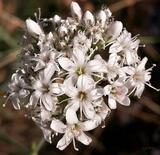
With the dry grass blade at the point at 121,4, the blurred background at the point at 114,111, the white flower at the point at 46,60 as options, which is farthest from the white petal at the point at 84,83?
the dry grass blade at the point at 121,4

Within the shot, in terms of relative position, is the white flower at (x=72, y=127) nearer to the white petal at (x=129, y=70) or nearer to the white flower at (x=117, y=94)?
the white flower at (x=117, y=94)

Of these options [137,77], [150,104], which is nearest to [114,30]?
[137,77]

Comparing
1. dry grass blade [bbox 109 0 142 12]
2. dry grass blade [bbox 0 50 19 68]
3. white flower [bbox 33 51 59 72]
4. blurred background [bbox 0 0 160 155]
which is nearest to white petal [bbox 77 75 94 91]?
white flower [bbox 33 51 59 72]

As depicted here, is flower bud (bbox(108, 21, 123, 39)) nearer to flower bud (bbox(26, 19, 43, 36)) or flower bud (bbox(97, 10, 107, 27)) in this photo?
flower bud (bbox(97, 10, 107, 27))

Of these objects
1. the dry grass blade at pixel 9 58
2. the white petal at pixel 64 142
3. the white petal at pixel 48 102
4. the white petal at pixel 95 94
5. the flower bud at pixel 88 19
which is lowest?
the dry grass blade at pixel 9 58

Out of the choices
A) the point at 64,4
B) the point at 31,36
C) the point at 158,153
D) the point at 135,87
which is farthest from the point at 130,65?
the point at 64,4
